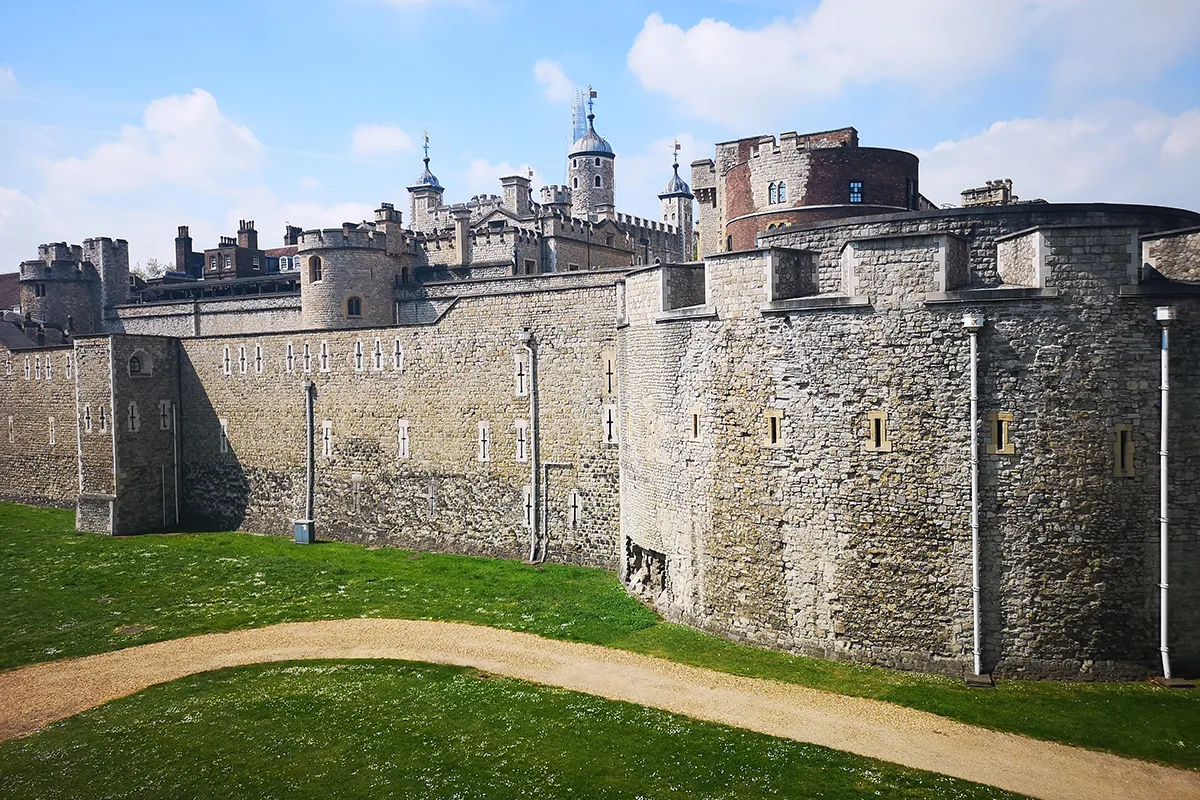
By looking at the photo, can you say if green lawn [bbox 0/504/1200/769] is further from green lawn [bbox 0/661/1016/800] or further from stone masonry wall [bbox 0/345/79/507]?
stone masonry wall [bbox 0/345/79/507]

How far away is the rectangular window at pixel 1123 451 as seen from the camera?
15242 mm

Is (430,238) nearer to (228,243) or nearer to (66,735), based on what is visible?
(228,243)

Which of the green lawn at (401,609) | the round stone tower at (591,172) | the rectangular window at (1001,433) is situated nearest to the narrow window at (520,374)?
the green lawn at (401,609)

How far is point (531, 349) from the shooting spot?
26.2 metres

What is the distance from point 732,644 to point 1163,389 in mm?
8743

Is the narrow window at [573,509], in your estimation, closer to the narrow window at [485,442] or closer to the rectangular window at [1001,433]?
the narrow window at [485,442]

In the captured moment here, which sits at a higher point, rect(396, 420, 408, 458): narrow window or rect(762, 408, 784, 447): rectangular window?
rect(762, 408, 784, 447): rectangular window

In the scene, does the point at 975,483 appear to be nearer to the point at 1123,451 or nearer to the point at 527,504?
the point at 1123,451

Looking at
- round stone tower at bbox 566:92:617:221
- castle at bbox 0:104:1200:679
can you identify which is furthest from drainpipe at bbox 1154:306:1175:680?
round stone tower at bbox 566:92:617:221

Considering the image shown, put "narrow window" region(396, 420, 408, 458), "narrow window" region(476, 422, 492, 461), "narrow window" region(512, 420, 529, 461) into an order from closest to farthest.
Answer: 1. "narrow window" region(512, 420, 529, 461)
2. "narrow window" region(476, 422, 492, 461)
3. "narrow window" region(396, 420, 408, 458)

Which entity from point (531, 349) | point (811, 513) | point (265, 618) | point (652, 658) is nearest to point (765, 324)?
point (811, 513)

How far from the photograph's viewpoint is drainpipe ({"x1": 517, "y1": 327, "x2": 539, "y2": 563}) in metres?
25.9

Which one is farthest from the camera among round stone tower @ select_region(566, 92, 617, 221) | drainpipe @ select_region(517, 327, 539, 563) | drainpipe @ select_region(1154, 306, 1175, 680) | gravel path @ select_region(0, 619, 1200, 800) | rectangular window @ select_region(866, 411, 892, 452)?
round stone tower @ select_region(566, 92, 617, 221)

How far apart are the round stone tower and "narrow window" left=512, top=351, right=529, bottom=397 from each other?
53066mm
